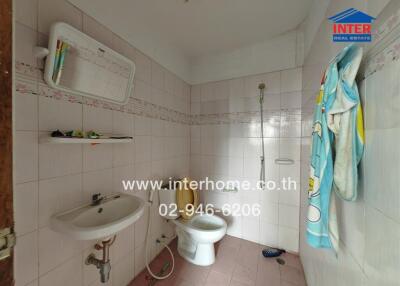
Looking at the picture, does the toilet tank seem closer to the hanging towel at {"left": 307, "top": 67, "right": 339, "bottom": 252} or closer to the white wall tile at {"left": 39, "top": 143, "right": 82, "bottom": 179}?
the white wall tile at {"left": 39, "top": 143, "right": 82, "bottom": 179}

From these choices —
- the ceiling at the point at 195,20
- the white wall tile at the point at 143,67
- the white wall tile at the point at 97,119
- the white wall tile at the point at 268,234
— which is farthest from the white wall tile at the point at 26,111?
the white wall tile at the point at 268,234

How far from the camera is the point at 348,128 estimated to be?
0.58m

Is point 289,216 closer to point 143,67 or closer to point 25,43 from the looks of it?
point 143,67

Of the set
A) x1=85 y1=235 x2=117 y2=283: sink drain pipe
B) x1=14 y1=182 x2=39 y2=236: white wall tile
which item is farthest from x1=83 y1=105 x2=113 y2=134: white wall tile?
x1=85 y1=235 x2=117 y2=283: sink drain pipe

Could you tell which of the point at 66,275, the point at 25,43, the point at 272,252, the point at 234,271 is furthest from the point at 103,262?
the point at 272,252

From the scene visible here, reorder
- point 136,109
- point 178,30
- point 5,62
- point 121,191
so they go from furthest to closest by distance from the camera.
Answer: point 178,30, point 136,109, point 121,191, point 5,62

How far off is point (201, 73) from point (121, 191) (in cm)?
173

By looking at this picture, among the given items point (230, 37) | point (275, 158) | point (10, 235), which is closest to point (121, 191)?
point (10, 235)

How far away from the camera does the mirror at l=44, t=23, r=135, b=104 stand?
0.83m

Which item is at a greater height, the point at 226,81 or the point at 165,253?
the point at 226,81

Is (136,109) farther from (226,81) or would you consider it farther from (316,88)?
(316,88)

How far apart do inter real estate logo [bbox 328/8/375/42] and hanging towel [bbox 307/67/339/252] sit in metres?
0.14

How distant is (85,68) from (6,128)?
2.61ft

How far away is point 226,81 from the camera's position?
78.2 inches
